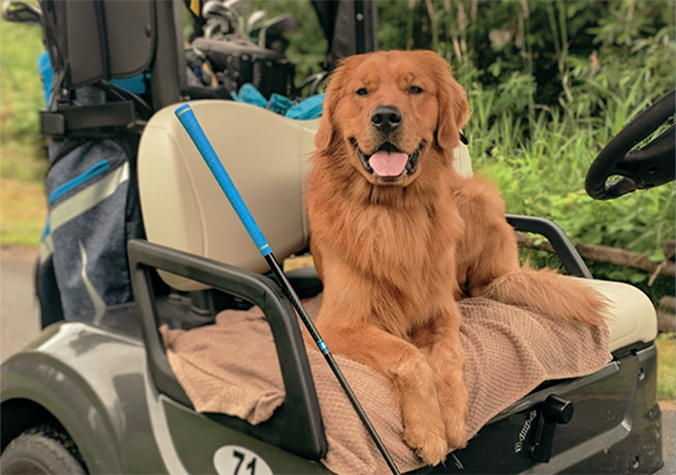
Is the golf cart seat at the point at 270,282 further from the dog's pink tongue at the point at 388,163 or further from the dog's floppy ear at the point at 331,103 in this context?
the dog's floppy ear at the point at 331,103

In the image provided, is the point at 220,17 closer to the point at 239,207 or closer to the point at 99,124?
the point at 99,124

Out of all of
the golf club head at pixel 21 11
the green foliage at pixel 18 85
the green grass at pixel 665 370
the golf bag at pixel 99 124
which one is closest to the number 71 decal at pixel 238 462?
the golf bag at pixel 99 124

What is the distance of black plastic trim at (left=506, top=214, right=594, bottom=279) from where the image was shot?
1257 millimetres

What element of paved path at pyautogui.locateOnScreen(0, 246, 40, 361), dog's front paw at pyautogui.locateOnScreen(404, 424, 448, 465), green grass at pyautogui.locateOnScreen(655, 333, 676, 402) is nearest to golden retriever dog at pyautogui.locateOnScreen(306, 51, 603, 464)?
dog's front paw at pyautogui.locateOnScreen(404, 424, 448, 465)

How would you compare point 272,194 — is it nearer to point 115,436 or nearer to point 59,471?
point 115,436

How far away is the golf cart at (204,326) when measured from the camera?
1.15 metres

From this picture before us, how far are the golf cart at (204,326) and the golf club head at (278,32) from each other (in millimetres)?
728

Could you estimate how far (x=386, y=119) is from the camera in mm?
1138

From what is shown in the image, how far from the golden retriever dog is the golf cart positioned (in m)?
0.07

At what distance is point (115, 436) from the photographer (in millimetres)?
1371

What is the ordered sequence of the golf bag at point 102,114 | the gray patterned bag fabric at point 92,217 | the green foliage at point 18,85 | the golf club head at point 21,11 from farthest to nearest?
the green foliage at point 18,85 → the golf club head at point 21,11 → the gray patterned bag fabric at point 92,217 → the golf bag at point 102,114

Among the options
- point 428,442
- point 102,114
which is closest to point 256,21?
point 102,114

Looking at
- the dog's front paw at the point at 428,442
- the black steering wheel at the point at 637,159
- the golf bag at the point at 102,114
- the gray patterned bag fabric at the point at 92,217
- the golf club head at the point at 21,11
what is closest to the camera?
the black steering wheel at the point at 637,159

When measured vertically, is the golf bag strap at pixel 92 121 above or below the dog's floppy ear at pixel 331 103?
below
